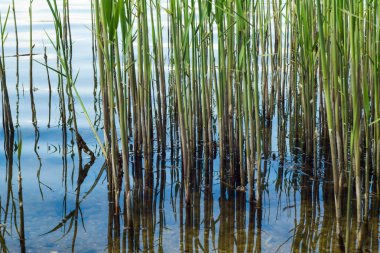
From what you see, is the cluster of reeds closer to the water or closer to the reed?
the reed

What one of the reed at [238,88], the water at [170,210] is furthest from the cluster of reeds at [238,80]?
the water at [170,210]

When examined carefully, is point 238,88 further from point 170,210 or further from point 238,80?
point 170,210

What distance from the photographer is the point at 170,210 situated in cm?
386

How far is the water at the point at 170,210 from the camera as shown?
3396 mm

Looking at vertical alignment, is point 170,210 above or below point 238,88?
below

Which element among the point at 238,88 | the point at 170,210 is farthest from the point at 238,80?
the point at 170,210

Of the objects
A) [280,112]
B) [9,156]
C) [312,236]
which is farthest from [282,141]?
[9,156]

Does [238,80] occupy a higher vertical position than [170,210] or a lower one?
higher

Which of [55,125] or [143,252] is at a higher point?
[55,125]

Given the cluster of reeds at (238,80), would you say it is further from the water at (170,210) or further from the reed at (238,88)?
the water at (170,210)

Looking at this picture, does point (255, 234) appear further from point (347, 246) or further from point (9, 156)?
point (9, 156)

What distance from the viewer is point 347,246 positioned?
3088 millimetres

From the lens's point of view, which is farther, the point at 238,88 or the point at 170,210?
the point at 238,88

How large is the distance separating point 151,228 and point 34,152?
1.86m
